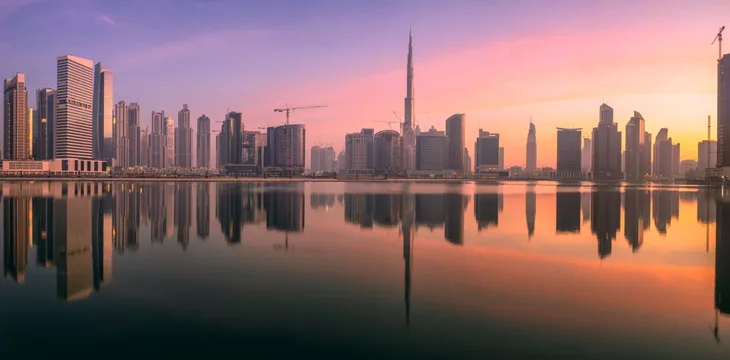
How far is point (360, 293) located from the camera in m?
17.9

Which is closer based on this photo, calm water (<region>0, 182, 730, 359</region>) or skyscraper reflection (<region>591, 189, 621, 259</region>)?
calm water (<region>0, 182, 730, 359</region>)

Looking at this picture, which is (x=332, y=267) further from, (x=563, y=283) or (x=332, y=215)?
(x=332, y=215)

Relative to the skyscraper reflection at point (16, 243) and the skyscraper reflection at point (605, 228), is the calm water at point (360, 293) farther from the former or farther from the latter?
the skyscraper reflection at point (605, 228)

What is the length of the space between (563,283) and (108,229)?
32.5 m

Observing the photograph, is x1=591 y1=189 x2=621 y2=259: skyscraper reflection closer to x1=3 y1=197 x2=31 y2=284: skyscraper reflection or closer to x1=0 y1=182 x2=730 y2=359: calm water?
x1=0 y1=182 x2=730 y2=359: calm water

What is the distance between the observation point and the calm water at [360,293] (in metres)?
12.6

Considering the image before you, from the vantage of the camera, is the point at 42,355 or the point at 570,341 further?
the point at 570,341

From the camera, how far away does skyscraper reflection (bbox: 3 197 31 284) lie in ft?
70.5

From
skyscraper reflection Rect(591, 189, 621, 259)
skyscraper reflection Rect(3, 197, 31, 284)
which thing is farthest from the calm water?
skyscraper reflection Rect(591, 189, 621, 259)

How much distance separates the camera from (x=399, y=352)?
473 inches

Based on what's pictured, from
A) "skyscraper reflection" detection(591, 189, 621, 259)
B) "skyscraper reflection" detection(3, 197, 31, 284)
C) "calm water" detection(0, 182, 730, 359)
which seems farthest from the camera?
"skyscraper reflection" detection(591, 189, 621, 259)

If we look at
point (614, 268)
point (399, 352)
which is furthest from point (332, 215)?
point (399, 352)

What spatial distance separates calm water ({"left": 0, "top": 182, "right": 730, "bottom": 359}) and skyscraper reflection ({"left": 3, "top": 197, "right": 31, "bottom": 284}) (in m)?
0.16

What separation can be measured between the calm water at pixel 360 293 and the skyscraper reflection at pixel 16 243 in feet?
0.52
